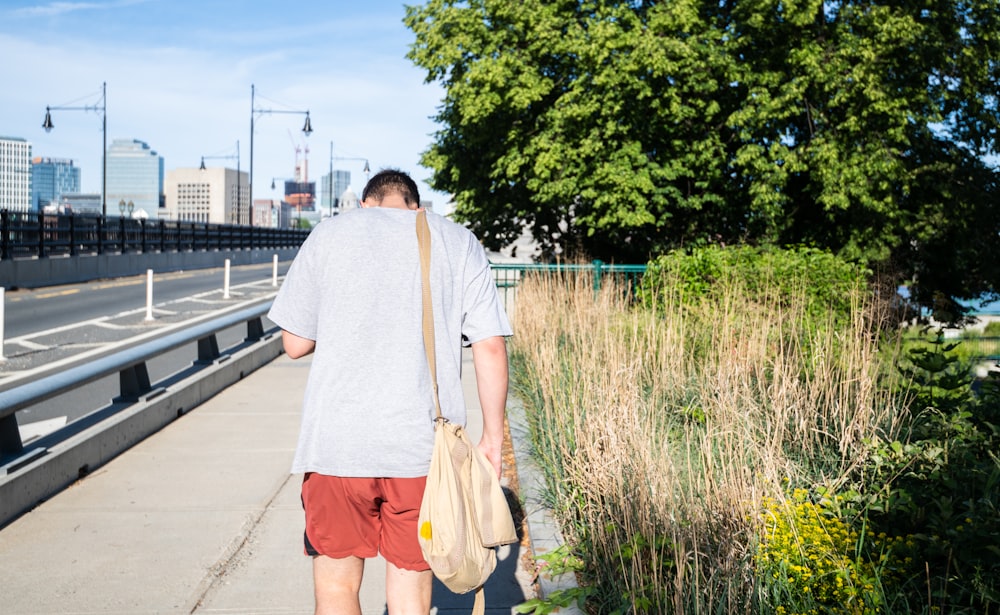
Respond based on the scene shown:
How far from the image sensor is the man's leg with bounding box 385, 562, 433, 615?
2936 millimetres

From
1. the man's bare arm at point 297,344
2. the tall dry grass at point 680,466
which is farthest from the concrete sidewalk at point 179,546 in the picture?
the man's bare arm at point 297,344

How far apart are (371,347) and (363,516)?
0.52m

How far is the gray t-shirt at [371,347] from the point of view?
2795 mm

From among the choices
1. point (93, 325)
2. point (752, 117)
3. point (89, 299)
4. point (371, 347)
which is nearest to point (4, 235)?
point (89, 299)

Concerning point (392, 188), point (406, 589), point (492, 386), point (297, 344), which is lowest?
point (406, 589)

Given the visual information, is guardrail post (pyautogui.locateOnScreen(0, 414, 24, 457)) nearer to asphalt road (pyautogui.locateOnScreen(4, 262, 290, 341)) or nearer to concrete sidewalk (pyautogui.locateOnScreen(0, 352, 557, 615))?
concrete sidewalk (pyautogui.locateOnScreen(0, 352, 557, 615))

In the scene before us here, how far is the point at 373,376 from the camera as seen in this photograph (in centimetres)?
280

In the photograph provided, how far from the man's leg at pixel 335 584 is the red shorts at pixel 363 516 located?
0.04 meters

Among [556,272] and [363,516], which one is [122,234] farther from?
[363,516]

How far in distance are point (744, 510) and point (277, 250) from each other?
5707 cm

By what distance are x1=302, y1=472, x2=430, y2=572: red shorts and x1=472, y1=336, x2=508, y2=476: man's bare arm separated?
29 centimetres

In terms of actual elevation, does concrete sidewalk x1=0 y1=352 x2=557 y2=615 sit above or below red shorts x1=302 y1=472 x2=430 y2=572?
below

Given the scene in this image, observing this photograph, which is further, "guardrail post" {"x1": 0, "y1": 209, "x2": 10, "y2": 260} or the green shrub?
"guardrail post" {"x1": 0, "y1": 209, "x2": 10, "y2": 260}

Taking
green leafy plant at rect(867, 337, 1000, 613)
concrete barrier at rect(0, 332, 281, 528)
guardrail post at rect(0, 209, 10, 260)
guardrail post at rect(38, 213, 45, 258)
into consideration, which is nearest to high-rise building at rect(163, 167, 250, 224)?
guardrail post at rect(38, 213, 45, 258)
